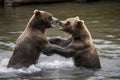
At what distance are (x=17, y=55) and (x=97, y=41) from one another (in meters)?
4.14

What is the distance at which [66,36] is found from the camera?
13.8 metres

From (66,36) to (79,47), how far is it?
4.49 m

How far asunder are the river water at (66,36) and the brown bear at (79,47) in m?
0.18

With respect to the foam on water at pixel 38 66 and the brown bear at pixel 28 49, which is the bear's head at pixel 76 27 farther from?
the foam on water at pixel 38 66

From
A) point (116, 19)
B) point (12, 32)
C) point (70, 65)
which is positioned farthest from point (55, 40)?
point (116, 19)

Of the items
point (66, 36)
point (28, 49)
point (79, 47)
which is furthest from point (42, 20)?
point (66, 36)

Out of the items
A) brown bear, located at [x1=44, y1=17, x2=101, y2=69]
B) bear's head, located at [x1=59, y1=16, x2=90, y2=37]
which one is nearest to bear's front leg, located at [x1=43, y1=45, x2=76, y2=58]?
brown bear, located at [x1=44, y1=17, x2=101, y2=69]

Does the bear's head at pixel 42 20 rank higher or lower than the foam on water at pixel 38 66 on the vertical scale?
higher

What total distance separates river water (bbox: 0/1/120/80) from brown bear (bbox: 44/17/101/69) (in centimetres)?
18

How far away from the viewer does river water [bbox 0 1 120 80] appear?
9.17 metres

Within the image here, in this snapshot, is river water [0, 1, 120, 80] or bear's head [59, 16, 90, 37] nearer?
river water [0, 1, 120, 80]

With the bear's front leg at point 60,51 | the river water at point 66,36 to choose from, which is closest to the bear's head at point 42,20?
the bear's front leg at point 60,51

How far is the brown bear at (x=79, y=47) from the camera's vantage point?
30.5ft

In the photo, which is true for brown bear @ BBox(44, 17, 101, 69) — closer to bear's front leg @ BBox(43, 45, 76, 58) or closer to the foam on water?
bear's front leg @ BBox(43, 45, 76, 58)
